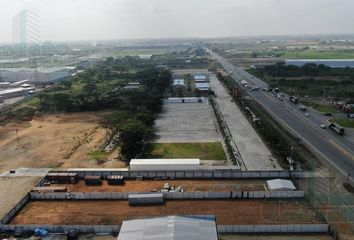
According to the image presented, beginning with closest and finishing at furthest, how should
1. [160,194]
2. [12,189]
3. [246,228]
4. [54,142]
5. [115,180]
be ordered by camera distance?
[246,228] → [160,194] → [12,189] → [115,180] → [54,142]

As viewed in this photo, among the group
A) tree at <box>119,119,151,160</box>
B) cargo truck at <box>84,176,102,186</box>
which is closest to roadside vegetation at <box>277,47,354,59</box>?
tree at <box>119,119,151,160</box>

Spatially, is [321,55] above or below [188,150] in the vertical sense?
above

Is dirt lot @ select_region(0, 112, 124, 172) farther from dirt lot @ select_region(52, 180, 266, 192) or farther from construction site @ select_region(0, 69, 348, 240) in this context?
dirt lot @ select_region(52, 180, 266, 192)

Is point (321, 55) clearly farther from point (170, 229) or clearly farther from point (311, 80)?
point (170, 229)

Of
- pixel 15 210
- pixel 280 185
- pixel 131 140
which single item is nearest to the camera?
pixel 15 210

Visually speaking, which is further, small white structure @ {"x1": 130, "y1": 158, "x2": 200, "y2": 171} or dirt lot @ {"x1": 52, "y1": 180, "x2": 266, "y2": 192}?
small white structure @ {"x1": 130, "y1": 158, "x2": 200, "y2": 171}

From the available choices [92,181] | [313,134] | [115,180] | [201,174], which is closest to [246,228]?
[201,174]

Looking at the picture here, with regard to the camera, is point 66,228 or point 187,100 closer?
point 66,228

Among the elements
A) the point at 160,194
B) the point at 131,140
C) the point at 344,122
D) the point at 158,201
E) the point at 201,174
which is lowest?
Answer: the point at 158,201
